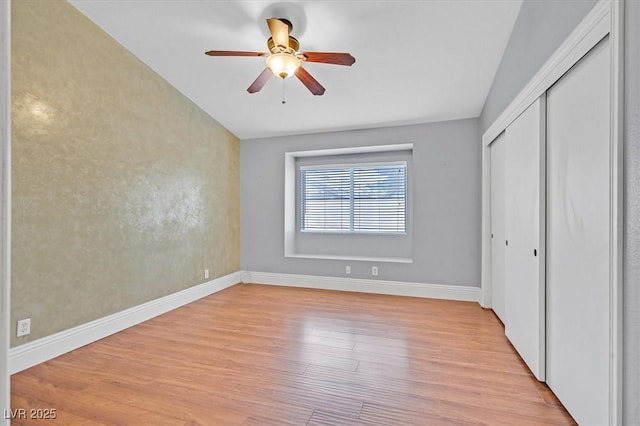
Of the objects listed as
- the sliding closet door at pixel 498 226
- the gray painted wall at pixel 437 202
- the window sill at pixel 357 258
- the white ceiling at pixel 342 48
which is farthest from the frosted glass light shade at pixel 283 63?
the window sill at pixel 357 258

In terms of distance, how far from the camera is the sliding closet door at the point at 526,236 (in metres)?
2.04

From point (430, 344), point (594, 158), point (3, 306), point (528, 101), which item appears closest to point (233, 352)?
point (430, 344)

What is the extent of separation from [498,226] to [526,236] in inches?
38.9

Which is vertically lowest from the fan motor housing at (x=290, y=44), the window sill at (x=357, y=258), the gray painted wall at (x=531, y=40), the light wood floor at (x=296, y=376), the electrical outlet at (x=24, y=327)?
the light wood floor at (x=296, y=376)

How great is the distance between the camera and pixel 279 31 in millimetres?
2293

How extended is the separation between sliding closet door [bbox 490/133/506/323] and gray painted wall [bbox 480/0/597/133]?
39 cm

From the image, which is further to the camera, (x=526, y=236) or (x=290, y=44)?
(x=290, y=44)

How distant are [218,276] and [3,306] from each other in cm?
394

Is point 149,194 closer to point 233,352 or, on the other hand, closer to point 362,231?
point 233,352

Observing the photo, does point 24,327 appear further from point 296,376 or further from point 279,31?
point 279,31

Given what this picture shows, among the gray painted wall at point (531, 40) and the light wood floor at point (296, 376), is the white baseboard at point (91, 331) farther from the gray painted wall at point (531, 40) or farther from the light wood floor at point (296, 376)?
the gray painted wall at point (531, 40)

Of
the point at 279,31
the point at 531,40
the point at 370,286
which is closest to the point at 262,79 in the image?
the point at 279,31

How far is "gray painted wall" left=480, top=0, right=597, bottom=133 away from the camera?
1.65 meters
